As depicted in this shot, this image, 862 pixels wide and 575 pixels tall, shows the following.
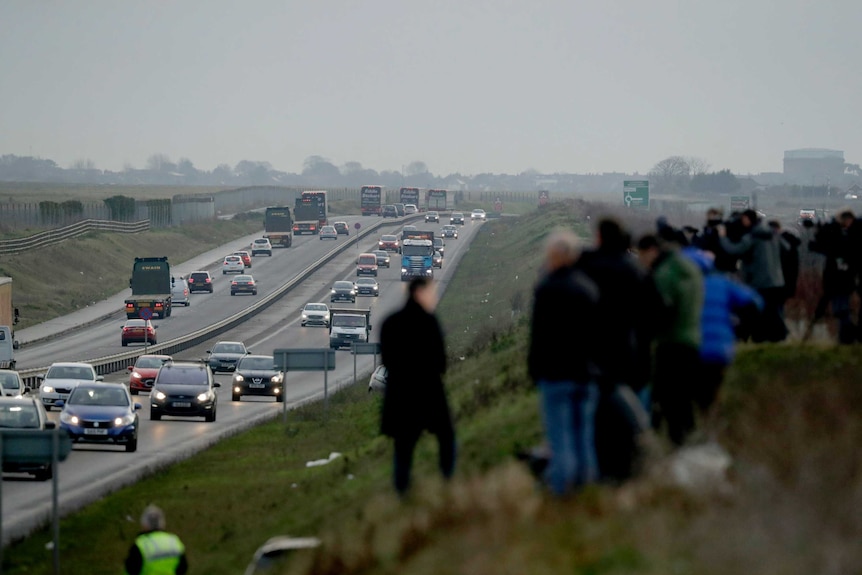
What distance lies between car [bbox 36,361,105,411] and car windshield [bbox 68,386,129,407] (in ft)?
27.3

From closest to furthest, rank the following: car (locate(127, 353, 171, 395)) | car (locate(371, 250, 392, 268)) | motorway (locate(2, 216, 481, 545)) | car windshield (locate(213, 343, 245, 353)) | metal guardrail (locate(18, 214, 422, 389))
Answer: motorway (locate(2, 216, 481, 545)) < car (locate(127, 353, 171, 395)) < metal guardrail (locate(18, 214, 422, 389)) < car windshield (locate(213, 343, 245, 353)) < car (locate(371, 250, 392, 268))

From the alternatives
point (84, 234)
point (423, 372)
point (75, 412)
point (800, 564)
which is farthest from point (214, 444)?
point (84, 234)

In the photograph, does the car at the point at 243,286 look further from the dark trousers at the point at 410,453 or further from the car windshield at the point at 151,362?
the dark trousers at the point at 410,453

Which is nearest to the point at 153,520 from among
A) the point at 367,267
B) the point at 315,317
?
the point at 315,317

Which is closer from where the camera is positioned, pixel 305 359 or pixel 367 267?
pixel 305 359

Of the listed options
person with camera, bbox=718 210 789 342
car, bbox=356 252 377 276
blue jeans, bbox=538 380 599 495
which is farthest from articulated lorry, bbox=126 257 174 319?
blue jeans, bbox=538 380 599 495

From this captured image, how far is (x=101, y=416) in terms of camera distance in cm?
3028

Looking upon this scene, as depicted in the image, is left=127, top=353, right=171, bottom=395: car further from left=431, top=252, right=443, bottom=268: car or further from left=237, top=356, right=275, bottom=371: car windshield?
left=431, top=252, right=443, bottom=268: car

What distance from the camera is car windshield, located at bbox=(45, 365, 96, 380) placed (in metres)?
41.8

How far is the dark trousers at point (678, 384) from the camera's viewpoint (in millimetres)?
11344

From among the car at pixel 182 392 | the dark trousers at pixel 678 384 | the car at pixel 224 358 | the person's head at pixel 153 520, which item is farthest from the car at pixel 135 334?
the dark trousers at pixel 678 384

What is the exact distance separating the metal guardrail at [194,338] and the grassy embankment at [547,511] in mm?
29762

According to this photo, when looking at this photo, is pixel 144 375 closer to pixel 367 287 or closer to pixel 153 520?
pixel 153 520

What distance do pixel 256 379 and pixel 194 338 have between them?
70.0 ft
